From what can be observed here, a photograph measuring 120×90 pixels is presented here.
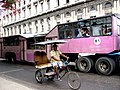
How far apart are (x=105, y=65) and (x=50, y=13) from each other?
32492mm

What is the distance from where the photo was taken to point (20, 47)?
2177 centimetres

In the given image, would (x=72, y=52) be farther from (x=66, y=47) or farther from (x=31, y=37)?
(x=31, y=37)

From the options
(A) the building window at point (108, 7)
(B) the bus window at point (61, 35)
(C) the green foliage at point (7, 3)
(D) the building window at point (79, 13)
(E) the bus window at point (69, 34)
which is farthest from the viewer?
(D) the building window at point (79, 13)

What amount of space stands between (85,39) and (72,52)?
157cm

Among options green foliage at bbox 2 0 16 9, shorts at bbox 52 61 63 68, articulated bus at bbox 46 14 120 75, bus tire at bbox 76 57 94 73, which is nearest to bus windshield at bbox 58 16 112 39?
articulated bus at bbox 46 14 120 75

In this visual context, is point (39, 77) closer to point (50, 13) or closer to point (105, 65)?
point (105, 65)

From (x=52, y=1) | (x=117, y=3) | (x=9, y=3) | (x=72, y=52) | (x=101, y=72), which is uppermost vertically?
(x=52, y=1)

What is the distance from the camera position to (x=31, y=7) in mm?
51375

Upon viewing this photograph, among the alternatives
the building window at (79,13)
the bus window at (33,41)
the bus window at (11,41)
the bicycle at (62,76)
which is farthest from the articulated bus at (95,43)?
the building window at (79,13)

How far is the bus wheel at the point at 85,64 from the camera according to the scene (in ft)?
46.5

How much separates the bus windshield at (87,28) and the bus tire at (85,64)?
1567 mm

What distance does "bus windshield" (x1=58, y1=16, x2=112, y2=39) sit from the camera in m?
13.6

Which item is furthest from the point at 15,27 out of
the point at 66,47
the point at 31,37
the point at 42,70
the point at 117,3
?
the point at 42,70

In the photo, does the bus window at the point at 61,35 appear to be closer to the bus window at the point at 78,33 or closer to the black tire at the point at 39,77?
the bus window at the point at 78,33
